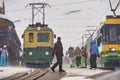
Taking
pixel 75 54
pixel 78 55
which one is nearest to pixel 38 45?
pixel 75 54

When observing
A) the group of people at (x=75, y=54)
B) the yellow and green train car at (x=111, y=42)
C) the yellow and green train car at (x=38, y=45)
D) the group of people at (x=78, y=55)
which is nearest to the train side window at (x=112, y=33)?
the yellow and green train car at (x=111, y=42)

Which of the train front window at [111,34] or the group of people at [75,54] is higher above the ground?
the train front window at [111,34]

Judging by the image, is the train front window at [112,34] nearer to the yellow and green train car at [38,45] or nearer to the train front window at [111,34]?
the train front window at [111,34]

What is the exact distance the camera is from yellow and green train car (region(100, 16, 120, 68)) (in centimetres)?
2673

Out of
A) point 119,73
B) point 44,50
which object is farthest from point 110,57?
point 119,73

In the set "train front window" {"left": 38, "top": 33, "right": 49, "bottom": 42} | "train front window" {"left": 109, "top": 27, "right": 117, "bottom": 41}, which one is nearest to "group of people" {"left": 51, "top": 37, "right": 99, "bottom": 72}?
"train front window" {"left": 109, "top": 27, "right": 117, "bottom": 41}

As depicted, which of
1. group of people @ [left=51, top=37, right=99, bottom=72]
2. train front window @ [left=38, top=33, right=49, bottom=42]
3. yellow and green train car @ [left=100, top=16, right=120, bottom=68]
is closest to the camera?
group of people @ [left=51, top=37, right=99, bottom=72]

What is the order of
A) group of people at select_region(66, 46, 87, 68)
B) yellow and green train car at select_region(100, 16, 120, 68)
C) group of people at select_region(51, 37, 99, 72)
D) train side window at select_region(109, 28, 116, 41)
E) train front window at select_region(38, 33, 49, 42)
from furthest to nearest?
train front window at select_region(38, 33, 49, 42) → group of people at select_region(66, 46, 87, 68) → train side window at select_region(109, 28, 116, 41) → yellow and green train car at select_region(100, 16, 120, 68) → group of people at select_region(51, 37, 99, 72)

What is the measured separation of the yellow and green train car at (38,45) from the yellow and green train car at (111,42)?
714cm

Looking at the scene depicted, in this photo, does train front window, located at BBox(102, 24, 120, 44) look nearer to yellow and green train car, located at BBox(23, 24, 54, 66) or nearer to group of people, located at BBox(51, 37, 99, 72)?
group of people, located at BBox(51, 37, 99, 72)

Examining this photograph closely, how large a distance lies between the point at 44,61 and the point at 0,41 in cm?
1636

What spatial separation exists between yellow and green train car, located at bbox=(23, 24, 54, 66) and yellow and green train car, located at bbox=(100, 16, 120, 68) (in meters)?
7.14

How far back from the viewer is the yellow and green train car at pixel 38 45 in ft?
111

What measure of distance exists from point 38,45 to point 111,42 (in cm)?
839
